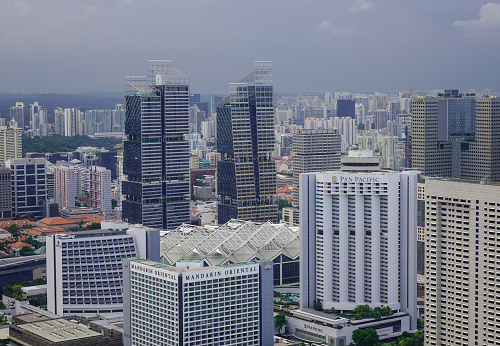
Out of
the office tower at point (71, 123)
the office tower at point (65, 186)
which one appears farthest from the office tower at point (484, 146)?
the office tower at point (71, 123)

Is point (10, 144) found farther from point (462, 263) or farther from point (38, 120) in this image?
point (462, 263)

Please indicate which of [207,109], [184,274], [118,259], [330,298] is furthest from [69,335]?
[207,109]

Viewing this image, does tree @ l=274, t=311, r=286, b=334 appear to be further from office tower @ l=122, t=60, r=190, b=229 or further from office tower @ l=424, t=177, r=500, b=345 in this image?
office tower @ l=122, t=60, r=190, b=229

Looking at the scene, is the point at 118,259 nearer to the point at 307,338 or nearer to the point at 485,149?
the point at 307,338

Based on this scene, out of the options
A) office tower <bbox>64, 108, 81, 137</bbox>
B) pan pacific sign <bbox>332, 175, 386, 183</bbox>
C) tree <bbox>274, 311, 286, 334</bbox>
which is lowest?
tree <bbox>274, 311, 286, 334</bbox>

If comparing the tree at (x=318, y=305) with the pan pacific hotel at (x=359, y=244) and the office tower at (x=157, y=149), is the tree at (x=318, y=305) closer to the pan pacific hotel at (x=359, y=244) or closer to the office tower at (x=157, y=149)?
the pan pacific hotel at (x=359, y=244)

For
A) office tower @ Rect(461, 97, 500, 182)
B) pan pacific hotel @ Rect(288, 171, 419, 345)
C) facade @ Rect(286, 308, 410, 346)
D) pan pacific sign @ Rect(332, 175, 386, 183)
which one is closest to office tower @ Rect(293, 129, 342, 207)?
office tower @ Rect(461, 97, 500, 182)
